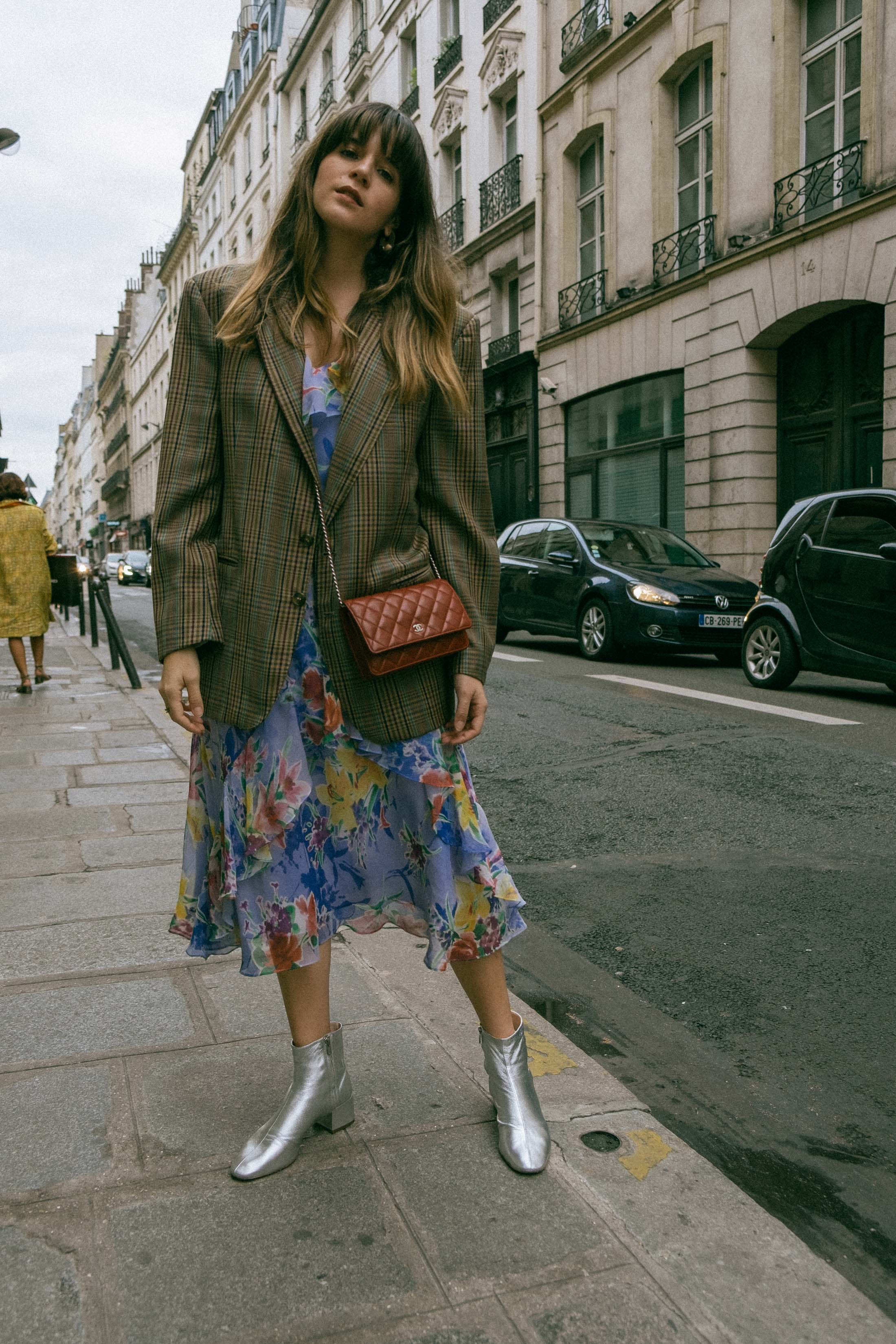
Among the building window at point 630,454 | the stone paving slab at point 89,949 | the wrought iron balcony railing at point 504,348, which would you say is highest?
the wrought iron balcony railing at point 504,348

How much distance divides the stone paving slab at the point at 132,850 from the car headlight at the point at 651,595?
23.9 feet

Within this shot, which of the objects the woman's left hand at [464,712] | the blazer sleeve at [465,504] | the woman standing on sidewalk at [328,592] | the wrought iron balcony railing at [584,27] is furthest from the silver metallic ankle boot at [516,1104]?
the wrought iron balcony railing at [584,27]

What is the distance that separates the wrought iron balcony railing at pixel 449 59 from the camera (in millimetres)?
25781

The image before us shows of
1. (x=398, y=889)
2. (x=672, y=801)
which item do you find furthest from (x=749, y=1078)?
(x=672, y=801)

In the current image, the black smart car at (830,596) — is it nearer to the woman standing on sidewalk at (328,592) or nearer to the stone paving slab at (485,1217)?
the woman standing on sidewalk at (328,592)

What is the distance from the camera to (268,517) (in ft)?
6.57

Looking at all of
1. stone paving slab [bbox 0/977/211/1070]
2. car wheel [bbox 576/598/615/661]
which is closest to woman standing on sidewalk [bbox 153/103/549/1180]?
stone paving slab [bbox 0/977/211/1070]

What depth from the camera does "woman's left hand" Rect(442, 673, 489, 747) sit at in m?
2.10

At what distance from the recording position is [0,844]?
4.36 m

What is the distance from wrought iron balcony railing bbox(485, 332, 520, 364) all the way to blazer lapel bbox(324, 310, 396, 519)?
73.9 ft

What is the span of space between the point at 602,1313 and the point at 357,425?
1.39 m

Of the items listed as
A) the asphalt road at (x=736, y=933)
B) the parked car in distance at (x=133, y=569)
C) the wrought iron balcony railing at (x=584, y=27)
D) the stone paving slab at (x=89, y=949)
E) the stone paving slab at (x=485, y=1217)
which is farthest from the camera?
the parked car in distance at (x=133, y=569)

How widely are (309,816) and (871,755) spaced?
483 cm

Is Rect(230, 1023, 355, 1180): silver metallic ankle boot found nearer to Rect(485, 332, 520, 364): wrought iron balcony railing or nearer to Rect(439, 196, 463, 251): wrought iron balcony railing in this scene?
Rect(485, 332, 520, 364): wrought iron balcony railing
